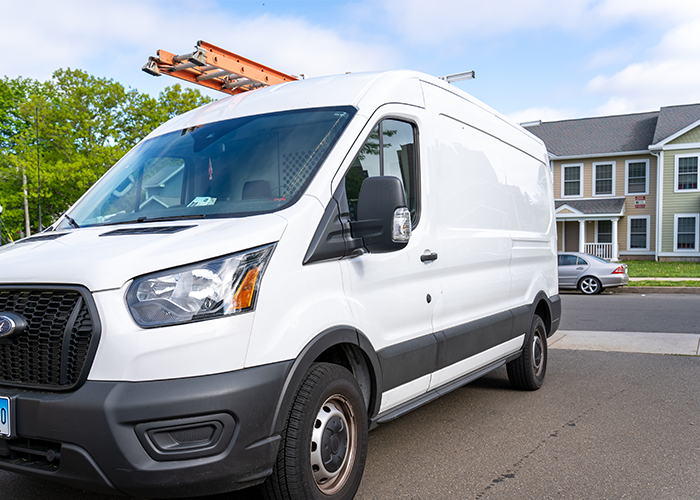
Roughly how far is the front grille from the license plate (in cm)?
8

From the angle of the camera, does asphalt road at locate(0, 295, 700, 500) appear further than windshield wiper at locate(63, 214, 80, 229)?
No

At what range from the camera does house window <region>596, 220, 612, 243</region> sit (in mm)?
32188

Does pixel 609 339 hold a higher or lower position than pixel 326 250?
lower

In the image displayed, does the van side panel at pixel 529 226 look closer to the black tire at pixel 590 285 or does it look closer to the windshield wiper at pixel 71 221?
the windshield wiper at pixel 71 221

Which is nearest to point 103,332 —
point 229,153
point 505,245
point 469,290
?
point 229,153

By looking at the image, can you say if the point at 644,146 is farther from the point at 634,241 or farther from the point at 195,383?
the point at 195,383

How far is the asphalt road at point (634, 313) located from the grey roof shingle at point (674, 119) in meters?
17.6

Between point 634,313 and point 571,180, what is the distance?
22.5 meters

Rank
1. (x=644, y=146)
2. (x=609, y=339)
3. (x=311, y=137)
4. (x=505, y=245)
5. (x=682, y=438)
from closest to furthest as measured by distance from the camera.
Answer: (x=311, y=137)
(x=682, y=438)
(x=505, y=245)
(x=609, y=339)
(x=644, y=146)

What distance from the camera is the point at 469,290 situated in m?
4.45

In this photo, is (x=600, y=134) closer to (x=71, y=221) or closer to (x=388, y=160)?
(x=388, y=160)

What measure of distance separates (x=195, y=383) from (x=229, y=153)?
156 cm

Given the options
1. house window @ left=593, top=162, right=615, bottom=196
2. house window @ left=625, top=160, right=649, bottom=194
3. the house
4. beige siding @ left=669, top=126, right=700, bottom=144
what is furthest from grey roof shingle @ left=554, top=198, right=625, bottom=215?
beige siding @ left=669, top=126, right=700, bottom=144

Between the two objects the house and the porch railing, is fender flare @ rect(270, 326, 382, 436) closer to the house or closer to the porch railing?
the house
